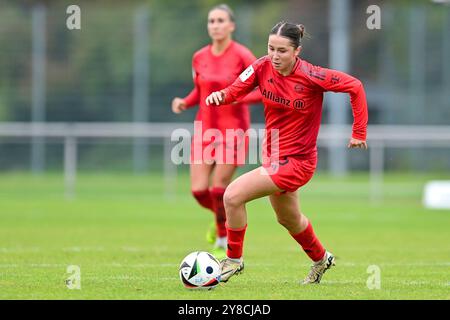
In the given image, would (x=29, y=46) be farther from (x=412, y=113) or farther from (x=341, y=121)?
(x=412, y=113)

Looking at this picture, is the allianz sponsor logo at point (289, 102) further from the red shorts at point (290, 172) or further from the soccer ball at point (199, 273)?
the soccer ball at point (199, 273)

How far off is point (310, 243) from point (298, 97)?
125 cm

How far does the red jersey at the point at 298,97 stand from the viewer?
7836 millimetres

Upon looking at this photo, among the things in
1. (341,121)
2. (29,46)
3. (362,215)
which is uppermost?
(29,46)

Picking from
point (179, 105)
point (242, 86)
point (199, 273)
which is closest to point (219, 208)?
point (179, 105)

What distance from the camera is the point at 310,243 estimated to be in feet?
27.1

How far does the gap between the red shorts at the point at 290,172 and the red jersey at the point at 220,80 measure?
3.03m

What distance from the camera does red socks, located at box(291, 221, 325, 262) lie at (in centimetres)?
823

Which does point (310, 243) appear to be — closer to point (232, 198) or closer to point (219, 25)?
point (232, 198)

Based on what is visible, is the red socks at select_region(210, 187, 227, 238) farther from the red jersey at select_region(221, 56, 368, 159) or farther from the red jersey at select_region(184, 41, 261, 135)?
the red jersey at select_region(221, 56, 368, 159)

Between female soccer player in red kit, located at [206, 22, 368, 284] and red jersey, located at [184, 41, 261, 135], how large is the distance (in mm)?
2747
